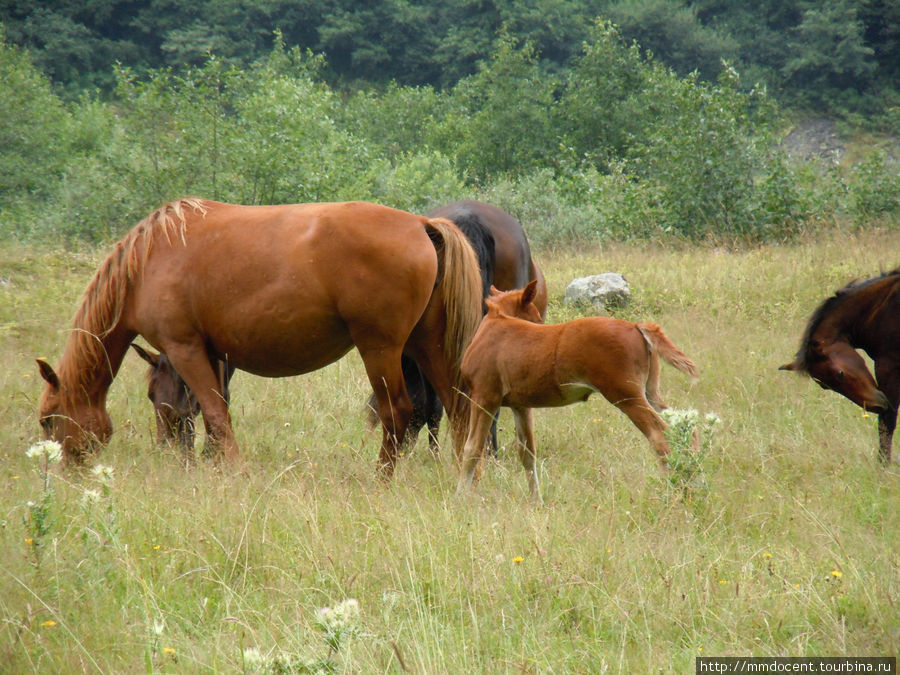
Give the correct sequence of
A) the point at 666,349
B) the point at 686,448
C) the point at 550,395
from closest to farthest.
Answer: the point at 686,448 → the point at 666,349 → the point at 550,395

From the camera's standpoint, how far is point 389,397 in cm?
498

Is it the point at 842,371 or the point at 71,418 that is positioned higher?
the point at 842,371

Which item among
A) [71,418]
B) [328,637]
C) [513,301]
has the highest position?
[328,637]

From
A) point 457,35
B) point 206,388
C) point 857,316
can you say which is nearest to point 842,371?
point 857,316

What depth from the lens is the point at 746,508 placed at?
411cm

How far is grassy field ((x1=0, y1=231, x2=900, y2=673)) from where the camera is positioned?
2.64m

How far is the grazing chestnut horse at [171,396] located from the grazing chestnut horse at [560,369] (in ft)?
6.69

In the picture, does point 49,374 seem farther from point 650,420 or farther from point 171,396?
point 650,420

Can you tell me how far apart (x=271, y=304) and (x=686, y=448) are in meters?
2.57

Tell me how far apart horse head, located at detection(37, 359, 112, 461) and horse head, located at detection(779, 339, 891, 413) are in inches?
187

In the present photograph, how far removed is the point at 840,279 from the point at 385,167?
18.3 meters

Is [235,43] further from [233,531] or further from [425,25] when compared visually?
[233,531]

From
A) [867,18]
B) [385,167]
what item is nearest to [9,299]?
[385,167]

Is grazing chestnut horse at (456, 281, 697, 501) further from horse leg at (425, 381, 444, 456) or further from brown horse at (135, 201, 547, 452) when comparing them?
horse leg at (425, 381, 444, 456)
